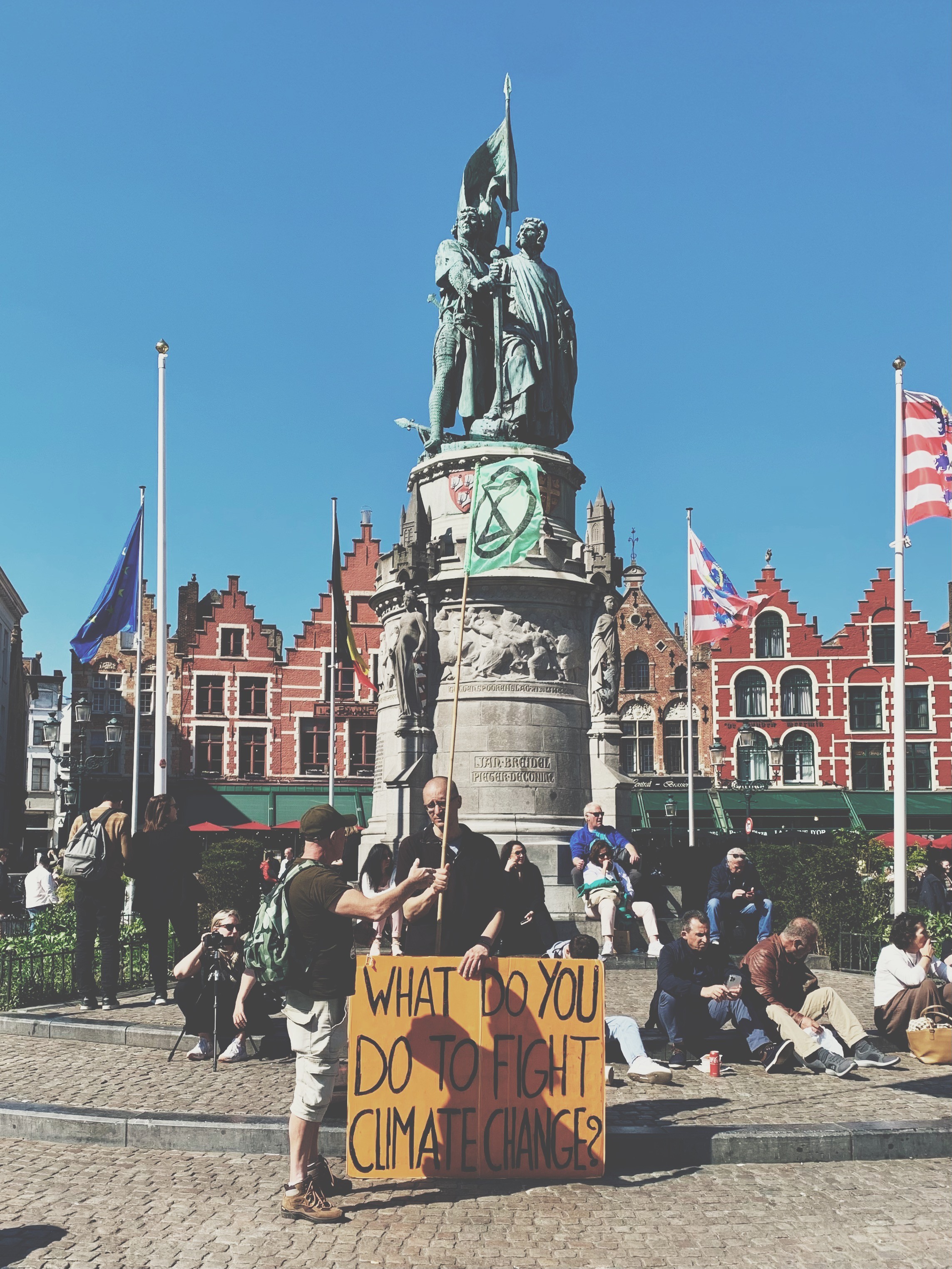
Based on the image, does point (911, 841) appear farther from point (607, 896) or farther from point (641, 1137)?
point (641, 1137)

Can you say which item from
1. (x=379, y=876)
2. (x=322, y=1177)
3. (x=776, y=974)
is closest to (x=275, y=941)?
(x=322, y=1177)

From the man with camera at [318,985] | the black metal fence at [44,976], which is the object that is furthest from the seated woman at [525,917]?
the black metal fence at [44,976]

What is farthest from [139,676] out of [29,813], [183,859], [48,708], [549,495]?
[48,708]

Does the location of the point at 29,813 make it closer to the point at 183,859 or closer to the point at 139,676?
the point at 139,676

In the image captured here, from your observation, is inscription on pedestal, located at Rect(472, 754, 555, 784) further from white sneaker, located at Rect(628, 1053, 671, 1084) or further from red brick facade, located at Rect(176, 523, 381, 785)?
red brick facade, located at Rect(176, 523, 381, 785)

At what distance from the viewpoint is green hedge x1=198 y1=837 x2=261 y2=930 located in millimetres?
15711

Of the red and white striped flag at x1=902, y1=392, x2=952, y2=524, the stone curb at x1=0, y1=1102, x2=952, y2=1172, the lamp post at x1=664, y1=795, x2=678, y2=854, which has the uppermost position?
the red and white striped flag at x1=902, y1=392, x2=952, y2=524

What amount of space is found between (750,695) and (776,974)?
41.1m

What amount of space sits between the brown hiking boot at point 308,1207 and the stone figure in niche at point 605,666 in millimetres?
12121

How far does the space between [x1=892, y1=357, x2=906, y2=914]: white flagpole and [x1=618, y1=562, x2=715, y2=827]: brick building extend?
31.3 meters

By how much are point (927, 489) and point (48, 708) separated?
211 feet

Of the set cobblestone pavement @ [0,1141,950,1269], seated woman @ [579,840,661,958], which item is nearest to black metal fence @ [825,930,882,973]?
seated woman @ [579,840,661,958]

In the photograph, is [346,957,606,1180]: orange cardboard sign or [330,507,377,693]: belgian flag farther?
[330,507,377,693]: belgian flag

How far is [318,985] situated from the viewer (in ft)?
19.9
